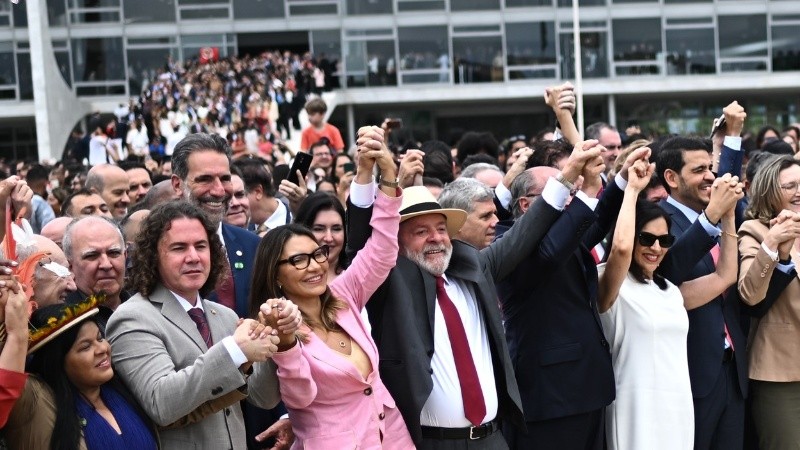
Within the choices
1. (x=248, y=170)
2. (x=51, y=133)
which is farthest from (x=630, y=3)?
(x=248, y=170)

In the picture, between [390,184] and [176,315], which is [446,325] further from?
[176,315]

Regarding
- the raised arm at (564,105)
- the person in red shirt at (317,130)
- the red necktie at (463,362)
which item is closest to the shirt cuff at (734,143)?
the raised arm at (564,105)

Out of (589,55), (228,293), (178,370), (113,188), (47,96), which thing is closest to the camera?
(178,370)

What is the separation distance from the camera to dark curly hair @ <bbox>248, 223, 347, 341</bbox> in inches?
189

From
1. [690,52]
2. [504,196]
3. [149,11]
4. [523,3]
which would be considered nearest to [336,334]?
[504,196]

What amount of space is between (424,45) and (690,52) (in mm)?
8958

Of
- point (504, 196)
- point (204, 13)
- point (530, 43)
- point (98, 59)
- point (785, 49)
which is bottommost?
point (504, 196)

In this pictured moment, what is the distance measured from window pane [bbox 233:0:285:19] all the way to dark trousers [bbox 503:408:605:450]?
35027 millimetres

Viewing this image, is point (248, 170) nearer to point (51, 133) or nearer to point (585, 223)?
point (585, 223)

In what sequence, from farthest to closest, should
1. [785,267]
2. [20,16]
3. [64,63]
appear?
[64,63]
[20,16]
[785,267]

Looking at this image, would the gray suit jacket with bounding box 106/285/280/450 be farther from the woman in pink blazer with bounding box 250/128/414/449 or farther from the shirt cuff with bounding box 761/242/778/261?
the shirt cuff with bounding box 761/242/778/261

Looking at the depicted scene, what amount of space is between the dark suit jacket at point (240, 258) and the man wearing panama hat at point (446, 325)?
27.9 inches

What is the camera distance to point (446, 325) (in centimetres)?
529

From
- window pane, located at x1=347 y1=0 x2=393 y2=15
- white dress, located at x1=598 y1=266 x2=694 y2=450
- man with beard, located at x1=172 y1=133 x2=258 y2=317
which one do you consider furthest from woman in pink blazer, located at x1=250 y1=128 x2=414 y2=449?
window pane, located at x1=347 y1=0 x2=393 y2=15
